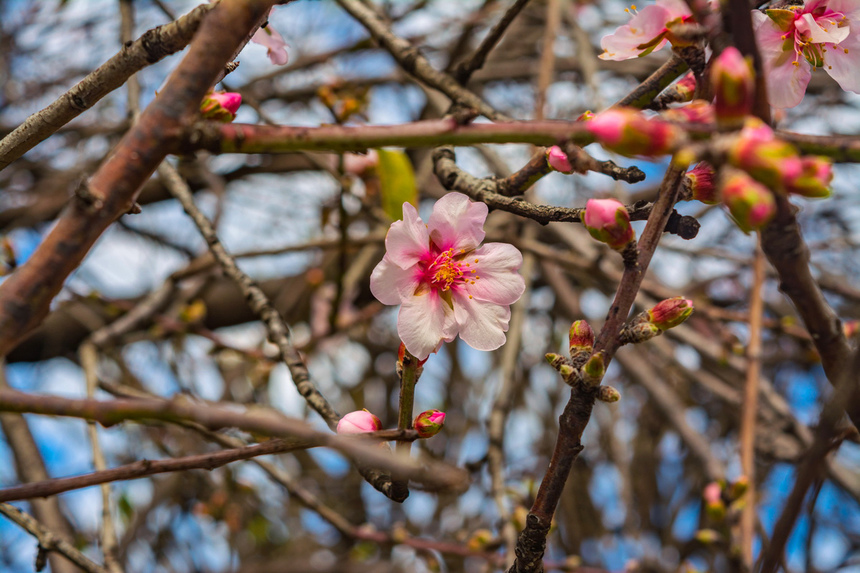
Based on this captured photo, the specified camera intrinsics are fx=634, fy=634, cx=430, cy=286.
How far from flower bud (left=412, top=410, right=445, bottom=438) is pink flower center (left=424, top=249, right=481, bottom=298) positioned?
0.32 m

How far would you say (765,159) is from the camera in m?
0.60

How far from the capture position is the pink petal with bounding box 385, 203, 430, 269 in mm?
1155

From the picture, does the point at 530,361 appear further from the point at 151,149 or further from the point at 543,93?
the point at 151,149

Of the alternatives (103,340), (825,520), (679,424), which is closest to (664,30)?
(679,424)

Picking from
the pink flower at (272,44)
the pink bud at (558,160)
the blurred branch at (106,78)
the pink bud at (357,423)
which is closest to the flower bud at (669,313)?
the pink bud at (558,160)

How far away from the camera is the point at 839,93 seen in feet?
11.5

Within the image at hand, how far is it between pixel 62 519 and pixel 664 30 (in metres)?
2.35

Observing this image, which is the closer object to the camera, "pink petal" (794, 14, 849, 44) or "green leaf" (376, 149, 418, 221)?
"pink petal" (794, 14, 849, 44)

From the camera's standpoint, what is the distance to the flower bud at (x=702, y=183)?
928 mm

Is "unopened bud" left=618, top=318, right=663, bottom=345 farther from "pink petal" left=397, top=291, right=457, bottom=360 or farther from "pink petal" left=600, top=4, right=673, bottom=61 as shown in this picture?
"pink petal" left=600, top=4, right=673, bottom=61

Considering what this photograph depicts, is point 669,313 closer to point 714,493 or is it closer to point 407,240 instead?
point 407,240

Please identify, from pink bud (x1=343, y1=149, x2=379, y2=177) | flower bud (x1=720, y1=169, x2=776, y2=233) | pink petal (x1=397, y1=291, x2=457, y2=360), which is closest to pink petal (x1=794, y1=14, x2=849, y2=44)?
flower bud (x1=720, y1=169, x2=776, y2=233)

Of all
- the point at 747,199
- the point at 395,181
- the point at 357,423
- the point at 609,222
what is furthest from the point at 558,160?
the point at 395,181

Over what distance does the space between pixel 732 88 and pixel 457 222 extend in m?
0.65
